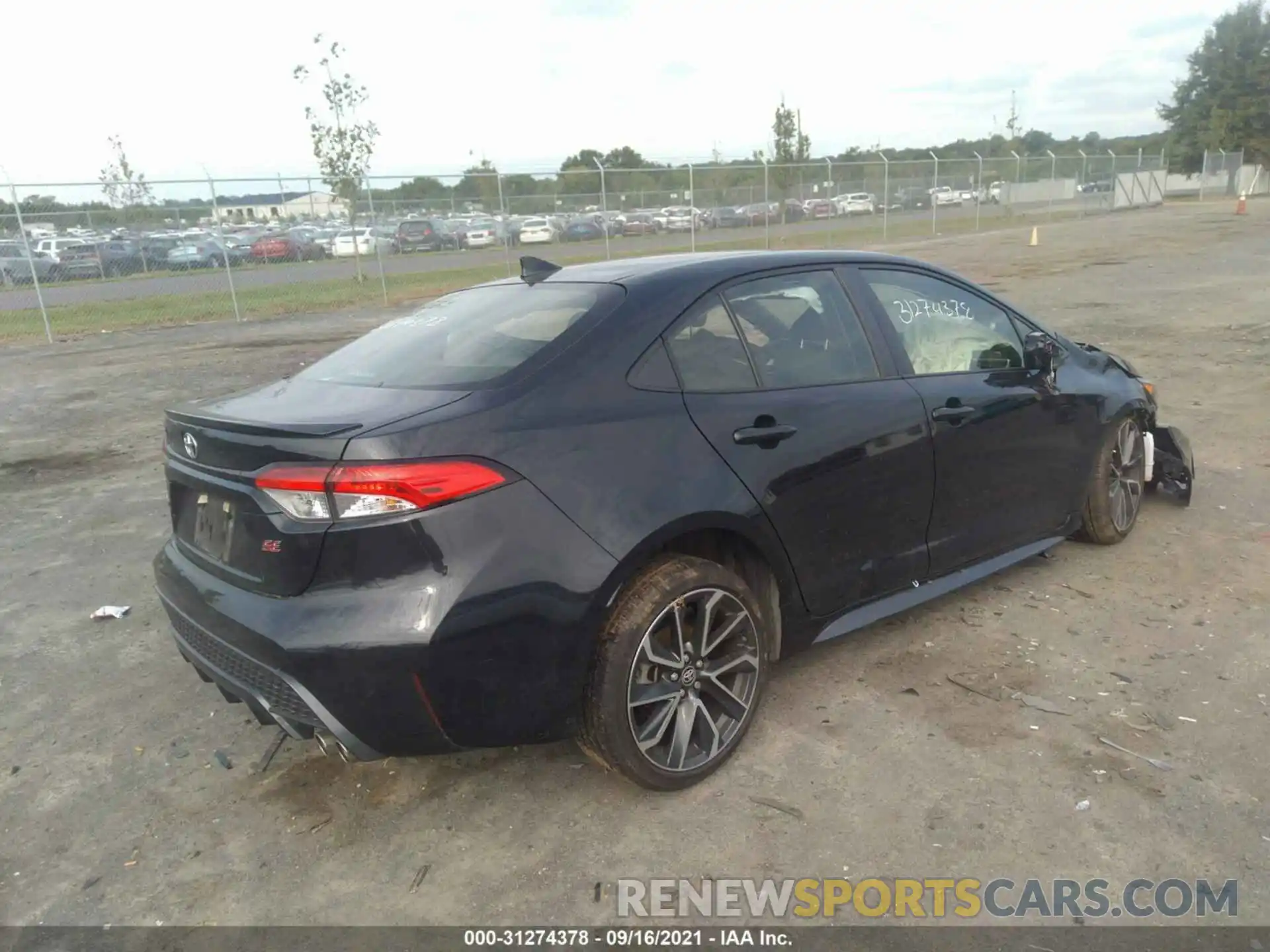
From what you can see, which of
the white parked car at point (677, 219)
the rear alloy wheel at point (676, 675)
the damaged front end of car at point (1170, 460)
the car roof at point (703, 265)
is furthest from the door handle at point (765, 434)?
the white parked car at point (677, 219)

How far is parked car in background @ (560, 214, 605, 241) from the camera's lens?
23.4 m

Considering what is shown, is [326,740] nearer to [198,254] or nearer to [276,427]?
[276,427]

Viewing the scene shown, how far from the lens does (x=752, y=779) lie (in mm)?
3041

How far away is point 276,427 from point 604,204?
2148 centimetres

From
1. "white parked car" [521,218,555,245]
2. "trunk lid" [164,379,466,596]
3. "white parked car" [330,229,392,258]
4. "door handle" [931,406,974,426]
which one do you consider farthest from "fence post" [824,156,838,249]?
"trunk lid" [164,379,466,596]

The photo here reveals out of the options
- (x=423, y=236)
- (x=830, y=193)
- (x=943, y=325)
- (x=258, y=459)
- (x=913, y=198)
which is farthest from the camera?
(x=913, y=198)

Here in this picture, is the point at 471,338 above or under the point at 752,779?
above

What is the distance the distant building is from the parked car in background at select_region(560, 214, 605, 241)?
542cm

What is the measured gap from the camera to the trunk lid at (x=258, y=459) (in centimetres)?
256

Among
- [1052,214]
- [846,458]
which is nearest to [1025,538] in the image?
[846,458]

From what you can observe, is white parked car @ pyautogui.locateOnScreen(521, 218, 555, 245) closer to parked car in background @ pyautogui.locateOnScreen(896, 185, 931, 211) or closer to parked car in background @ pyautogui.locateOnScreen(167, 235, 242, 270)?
parked car in background @ pyautogui.locateOnScreen(167, 235, 242, 270)

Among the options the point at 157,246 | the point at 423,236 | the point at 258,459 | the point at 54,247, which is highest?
the point at 54,247

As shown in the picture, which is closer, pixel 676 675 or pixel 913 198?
pixel 676 675

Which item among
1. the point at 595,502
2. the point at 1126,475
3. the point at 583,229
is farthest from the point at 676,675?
the point at 583,229
